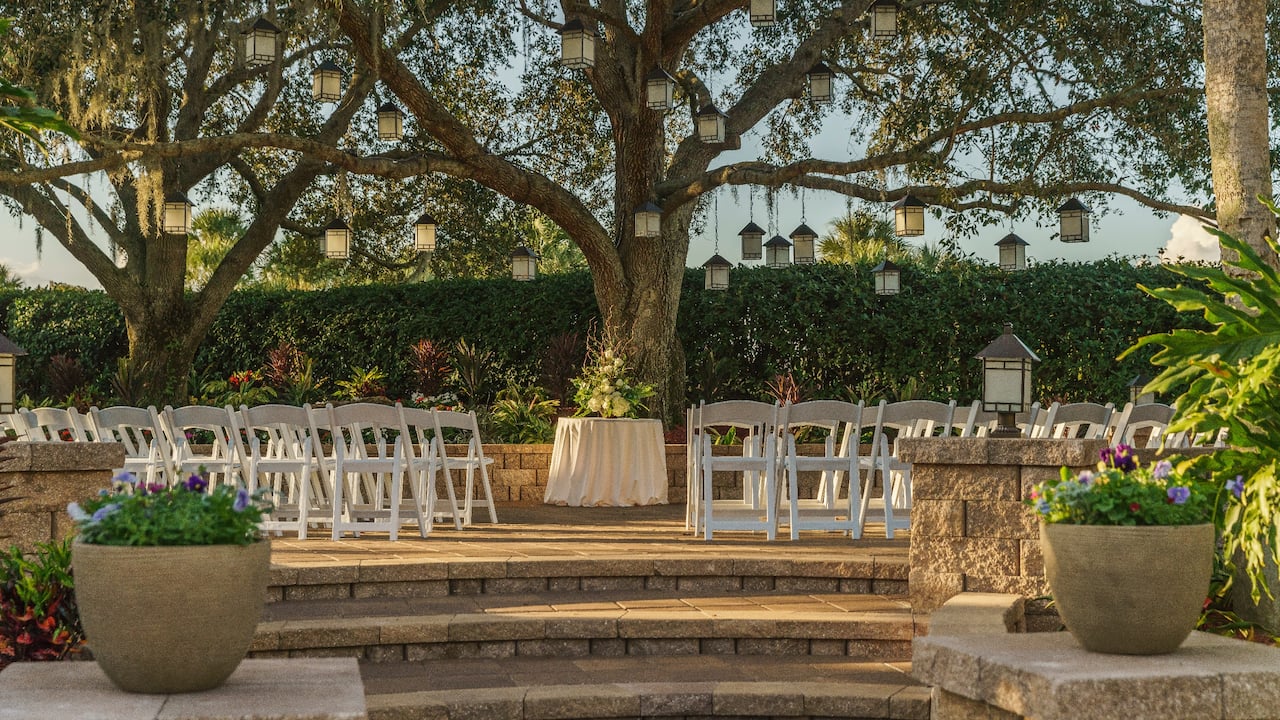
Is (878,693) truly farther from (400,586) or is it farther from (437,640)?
(400,586)

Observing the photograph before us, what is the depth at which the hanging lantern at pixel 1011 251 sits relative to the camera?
1192 cm

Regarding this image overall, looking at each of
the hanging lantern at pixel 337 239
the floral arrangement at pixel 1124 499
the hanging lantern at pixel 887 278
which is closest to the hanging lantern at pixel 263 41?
the hanging lantern at pixel 337 239

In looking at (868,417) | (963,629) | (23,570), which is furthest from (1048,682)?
(868,417)

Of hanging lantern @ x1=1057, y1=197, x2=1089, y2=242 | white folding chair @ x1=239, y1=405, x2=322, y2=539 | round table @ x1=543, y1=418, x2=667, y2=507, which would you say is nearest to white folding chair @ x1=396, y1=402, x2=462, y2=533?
white folding chair @ x1=239, y1=405, x2=322, y2=539

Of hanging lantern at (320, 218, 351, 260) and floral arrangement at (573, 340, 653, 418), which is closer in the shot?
A: floral arrangement at (573, 340, 653, 418)

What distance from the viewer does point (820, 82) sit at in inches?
443

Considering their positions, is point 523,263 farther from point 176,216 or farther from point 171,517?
point 171,517

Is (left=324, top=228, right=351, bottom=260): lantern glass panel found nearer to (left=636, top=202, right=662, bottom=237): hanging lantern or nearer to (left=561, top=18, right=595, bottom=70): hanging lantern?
(left=636, top=202, right=662, bottom=237): hanging lantern

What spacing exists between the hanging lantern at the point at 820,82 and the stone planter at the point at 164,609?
8958mm

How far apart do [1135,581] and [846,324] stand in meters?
11.0

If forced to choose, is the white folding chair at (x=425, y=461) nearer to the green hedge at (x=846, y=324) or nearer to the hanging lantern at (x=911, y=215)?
the hanging lantern at (x=911, y=215)

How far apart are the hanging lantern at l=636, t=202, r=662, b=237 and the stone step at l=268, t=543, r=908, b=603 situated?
527 cm

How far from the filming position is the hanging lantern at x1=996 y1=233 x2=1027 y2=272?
11922 mm

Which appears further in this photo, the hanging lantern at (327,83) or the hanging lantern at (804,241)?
the hanging lantern at (804,241)
